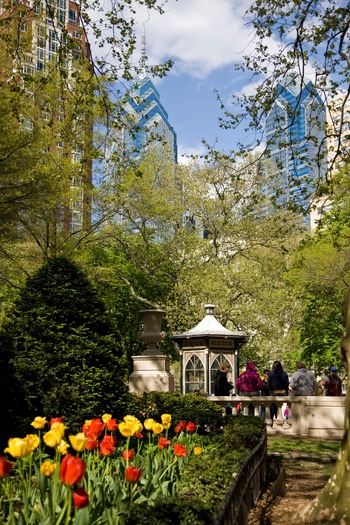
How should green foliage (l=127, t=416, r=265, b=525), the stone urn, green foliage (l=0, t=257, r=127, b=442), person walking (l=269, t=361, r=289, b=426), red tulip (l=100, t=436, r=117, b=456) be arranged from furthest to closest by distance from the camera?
person walking (l=269, t=361, r=289, b=426) < the stone urn < green foliage (l=0, t=257, r=127, b=442) < red tulip (l=100, t=436, r=117, b=456) < green foliage (l=127, t=416, r=265, b=525)

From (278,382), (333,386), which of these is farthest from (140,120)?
(333,386)

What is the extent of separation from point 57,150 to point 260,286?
39.4 feet

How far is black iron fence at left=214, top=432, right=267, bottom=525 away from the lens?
4332mm

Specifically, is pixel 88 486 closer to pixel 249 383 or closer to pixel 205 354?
pixel 249 383

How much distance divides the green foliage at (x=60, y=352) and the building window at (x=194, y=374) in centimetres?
1043

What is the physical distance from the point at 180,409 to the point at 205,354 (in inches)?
297

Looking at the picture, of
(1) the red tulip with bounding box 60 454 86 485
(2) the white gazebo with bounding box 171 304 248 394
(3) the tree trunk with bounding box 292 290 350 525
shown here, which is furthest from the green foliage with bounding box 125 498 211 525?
(2) the white gazebo with bounding box 171 304 248 394

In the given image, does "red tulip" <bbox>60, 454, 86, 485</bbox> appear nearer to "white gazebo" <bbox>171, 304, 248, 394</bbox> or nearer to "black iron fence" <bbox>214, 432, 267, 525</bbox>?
"black iron fence" <bbox>214, 432, 267, 525</bbox>

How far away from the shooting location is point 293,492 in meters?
8.51

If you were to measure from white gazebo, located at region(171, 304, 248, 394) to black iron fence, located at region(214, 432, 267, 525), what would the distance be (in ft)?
35.8

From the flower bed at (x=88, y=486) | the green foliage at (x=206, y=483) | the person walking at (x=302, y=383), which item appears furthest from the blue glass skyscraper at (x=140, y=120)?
the person walking at (x=302, y=383)

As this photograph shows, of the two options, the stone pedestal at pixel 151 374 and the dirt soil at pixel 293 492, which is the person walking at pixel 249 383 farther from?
the dirt soil at pixel 293 492

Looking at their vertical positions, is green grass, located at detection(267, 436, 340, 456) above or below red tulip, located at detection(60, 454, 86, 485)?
below

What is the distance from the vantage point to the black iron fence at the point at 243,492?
4332mm
